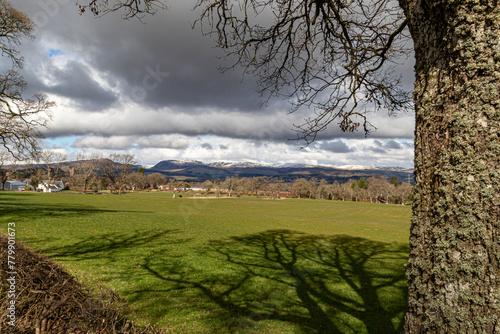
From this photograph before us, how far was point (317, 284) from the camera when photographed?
30.6 feet

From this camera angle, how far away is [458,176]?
179 cm

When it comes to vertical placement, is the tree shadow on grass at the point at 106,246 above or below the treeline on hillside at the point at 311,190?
above

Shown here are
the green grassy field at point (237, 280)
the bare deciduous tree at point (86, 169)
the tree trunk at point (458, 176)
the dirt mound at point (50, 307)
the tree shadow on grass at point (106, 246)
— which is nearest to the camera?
the tree trunk at point (458, 176)

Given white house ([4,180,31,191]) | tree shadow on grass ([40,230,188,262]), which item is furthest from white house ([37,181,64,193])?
tree shadow on grass ([40,230,188,262])

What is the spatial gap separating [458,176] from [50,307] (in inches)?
138

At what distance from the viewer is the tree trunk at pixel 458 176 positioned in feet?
5.54

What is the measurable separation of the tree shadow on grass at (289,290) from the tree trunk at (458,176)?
516cm

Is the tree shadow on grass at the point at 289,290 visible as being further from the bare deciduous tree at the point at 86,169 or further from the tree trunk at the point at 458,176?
the bare deciduous tree at the point at 86,169

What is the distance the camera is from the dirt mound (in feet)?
6.93

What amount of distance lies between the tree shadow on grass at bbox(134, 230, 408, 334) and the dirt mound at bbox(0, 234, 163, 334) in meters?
4.33

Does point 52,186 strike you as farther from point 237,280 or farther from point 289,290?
point 289,290

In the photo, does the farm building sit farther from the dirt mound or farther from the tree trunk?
the tree trunk

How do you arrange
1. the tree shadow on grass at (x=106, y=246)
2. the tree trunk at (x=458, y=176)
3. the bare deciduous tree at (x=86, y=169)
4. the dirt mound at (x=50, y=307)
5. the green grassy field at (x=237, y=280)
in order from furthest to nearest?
the bare deciduous tree at (x=86, y=169), the tree shadow on grass at (x=106, y=246), the green grassy field at (x=237, y=280), the dirt mound at (x=50, y=307), the tree trunk at (x=458, y=176)

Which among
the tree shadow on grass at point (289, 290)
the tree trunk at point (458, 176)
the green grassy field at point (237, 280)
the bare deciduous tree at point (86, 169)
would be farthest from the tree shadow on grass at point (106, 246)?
the bare deciduous tree at point (86, 169)
